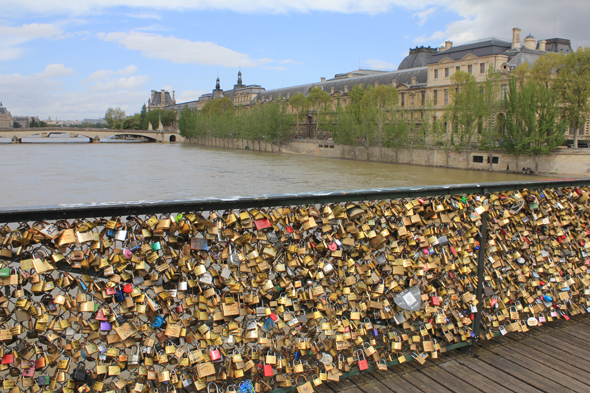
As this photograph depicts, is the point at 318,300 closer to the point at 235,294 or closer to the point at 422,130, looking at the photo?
the point at 235,294

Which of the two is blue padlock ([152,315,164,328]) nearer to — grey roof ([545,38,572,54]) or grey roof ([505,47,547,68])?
grey roof ([505,47,547,68])

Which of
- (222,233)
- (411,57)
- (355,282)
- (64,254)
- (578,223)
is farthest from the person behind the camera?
(411,57)

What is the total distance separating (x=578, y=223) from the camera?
379cm

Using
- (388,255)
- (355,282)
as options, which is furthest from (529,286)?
(355,282)

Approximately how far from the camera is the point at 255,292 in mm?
2455

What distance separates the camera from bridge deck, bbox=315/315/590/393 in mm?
2715

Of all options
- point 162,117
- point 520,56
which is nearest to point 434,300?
point 520,56

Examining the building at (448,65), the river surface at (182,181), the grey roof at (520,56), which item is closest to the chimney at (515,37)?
the building at (448,65)

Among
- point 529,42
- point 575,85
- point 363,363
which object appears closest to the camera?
point 363,363

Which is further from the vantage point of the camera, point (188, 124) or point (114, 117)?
point (114, 117)

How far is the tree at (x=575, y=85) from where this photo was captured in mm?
32844

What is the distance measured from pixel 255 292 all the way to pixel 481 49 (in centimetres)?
4884

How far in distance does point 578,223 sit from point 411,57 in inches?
2611

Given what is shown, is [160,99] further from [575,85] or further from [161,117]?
[575,85]
